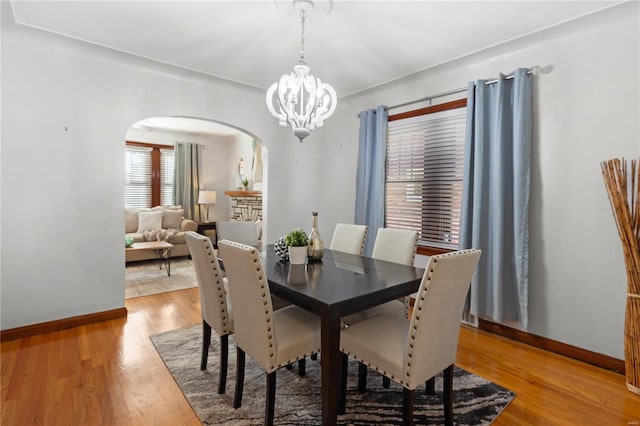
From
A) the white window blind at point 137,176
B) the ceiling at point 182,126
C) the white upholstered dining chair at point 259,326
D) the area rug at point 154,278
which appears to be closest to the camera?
the white upholstered dining chair at point 259,326

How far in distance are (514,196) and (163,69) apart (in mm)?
3587

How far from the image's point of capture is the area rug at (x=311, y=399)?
182 cm

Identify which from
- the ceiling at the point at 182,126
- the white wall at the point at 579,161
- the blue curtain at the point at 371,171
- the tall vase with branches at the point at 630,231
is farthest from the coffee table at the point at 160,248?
the tall vase with branches at the point at 630,231

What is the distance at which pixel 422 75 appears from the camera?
346cm

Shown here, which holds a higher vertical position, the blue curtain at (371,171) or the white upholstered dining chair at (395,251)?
the blue curtain at (371,171)

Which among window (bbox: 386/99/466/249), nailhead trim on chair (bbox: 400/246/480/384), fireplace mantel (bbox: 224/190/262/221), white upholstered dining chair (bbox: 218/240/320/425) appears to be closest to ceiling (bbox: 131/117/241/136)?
fireplace mantel (bbox: 224/190/262/221)

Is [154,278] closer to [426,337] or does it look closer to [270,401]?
[270,401]

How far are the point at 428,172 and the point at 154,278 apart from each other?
13.3 feet

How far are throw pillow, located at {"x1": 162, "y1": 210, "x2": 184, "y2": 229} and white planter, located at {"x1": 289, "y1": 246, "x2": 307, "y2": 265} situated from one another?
490 cm

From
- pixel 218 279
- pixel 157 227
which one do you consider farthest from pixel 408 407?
pixel 157 227

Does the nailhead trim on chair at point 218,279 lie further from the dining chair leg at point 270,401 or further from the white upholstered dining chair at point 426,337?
the white upholstered dining chair at point 426,337

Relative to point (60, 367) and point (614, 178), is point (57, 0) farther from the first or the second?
point (614, 178)

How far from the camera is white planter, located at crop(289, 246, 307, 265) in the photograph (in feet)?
7.40

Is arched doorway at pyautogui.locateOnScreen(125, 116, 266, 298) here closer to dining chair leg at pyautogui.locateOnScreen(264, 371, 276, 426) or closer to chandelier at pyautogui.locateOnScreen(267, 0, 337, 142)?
chandelier at pyautogui.locateOnScreen(267, 0, 337, 142)
